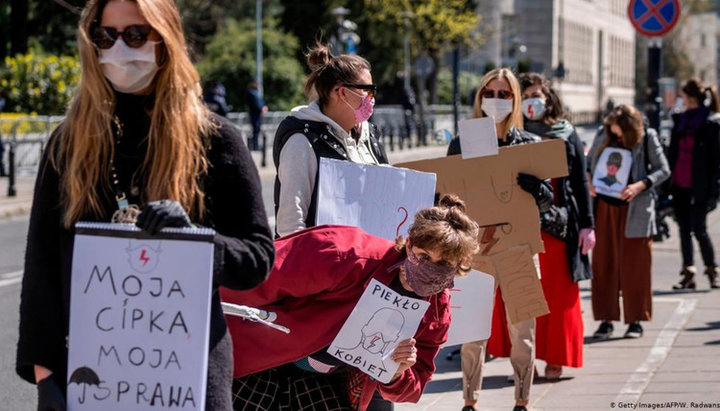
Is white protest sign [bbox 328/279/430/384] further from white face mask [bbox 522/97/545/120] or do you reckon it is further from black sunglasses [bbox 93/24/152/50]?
white face mask [bbox 522/97/545/120]

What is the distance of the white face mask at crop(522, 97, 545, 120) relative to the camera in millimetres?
7711

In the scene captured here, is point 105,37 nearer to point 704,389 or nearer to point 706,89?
point 704,389

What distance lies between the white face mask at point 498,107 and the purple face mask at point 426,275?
2904 mm

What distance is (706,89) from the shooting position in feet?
39.0

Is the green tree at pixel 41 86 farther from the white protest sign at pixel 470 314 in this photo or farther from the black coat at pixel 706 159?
the white protest sign at pixel 470 314

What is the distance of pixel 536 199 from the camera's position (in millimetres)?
6352

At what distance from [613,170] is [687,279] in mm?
2883

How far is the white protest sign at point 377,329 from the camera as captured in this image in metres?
3.83

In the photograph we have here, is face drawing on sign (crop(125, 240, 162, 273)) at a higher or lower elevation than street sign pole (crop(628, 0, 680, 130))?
lower

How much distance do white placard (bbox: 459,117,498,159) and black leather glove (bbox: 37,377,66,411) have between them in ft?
11.4

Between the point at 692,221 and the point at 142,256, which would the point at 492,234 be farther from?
the point at 692,221

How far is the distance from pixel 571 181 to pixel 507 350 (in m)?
1.12

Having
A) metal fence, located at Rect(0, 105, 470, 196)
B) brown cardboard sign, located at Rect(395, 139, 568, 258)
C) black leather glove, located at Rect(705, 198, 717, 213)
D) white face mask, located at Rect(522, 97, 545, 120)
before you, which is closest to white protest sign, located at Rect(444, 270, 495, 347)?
brown cardboard sign, located at Rect(395, 139, 568, 258)

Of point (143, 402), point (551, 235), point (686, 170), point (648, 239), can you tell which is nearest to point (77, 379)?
point (143, 402)
